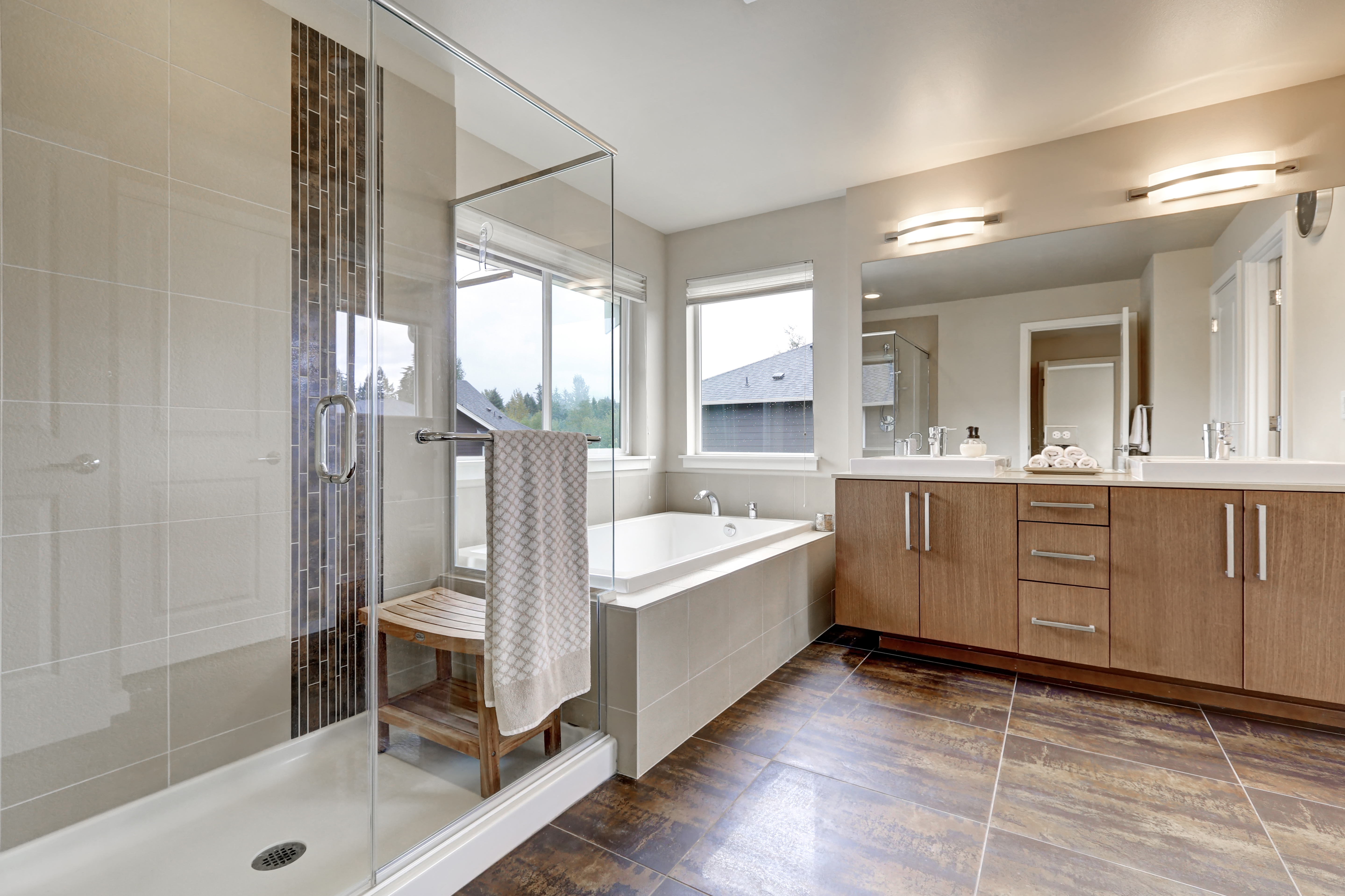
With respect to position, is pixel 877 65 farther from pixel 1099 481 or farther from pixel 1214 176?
pixel 1099 481

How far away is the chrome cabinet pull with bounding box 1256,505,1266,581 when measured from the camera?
2.19 m

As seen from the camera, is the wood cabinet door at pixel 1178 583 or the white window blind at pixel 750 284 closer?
the wood cabinet door at pixel 1178 583

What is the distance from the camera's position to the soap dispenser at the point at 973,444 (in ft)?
10.1

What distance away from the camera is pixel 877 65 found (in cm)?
233

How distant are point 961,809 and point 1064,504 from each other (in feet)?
4.60

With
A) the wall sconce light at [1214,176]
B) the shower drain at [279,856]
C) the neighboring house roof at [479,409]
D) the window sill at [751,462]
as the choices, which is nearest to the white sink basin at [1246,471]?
the wall sconce light at [1214,176]

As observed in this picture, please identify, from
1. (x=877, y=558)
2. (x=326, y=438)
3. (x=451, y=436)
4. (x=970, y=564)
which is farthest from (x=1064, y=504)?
(x=326, y=438)

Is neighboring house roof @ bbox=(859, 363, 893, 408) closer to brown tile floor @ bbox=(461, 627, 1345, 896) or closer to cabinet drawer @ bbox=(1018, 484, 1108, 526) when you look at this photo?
cabinet drawer @ bbox=(1018, 484, 1108, 526)

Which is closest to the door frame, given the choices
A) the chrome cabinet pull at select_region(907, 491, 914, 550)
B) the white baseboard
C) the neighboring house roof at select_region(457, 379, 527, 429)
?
the chrome cabinet pull at select_region(907, 491, 914, 550)

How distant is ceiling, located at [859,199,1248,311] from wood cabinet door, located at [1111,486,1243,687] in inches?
43.1

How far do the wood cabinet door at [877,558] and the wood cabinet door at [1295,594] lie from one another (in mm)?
1139

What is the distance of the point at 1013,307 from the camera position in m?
3.03

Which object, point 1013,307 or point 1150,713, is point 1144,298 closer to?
point 1013,307

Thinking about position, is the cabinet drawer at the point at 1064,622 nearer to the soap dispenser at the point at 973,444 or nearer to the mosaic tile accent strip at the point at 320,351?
the soap dispenser at the point at 973,444
